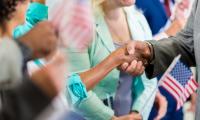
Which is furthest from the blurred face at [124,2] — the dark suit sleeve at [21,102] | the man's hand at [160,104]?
the dark suit sleeve at [21,102]

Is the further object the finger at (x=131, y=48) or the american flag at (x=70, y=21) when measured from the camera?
the finger at (x=131, y=48)

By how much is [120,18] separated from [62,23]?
115 cm

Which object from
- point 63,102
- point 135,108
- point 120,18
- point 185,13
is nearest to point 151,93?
point 135,108

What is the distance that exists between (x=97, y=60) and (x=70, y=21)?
0.94 metres

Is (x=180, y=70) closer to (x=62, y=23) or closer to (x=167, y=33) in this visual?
(x=167, y=33)

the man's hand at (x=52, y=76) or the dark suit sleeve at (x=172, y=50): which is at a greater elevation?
the man's hand at (x=52, y=76)

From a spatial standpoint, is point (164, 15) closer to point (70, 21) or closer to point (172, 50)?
point (172, 50)

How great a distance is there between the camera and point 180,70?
85.8 inches

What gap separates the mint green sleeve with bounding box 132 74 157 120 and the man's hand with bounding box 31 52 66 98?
120cm

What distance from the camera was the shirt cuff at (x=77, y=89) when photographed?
1755mm

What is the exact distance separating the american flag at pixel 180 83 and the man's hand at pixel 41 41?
1.33 meters

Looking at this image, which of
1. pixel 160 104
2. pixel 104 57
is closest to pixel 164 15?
pixel 160 104

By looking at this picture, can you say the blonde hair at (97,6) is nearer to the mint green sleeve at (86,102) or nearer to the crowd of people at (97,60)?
the crowd of people at (97,60)

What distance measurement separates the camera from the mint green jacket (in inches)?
72.2
